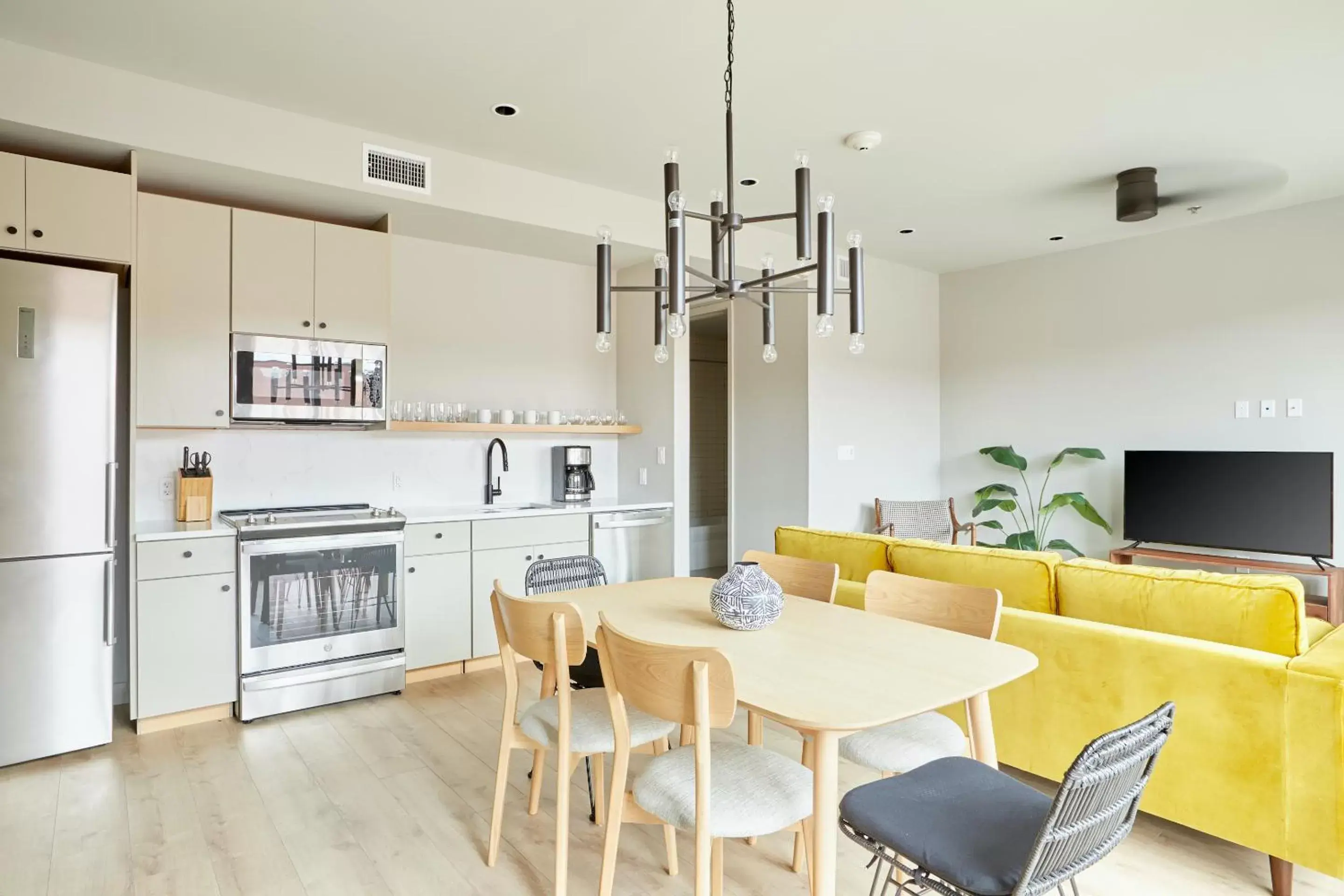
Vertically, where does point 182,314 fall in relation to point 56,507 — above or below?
above

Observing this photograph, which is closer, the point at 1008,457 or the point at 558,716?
the point at 558,716

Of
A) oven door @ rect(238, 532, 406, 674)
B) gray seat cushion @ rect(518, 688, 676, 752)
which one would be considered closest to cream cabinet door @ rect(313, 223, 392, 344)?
oven door @ rect(238, 532, 406, 674)

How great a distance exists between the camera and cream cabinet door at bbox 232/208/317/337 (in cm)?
346

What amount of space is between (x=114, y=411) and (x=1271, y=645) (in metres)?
4.14

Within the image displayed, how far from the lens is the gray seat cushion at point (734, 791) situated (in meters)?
1.64

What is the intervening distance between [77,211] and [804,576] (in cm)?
316

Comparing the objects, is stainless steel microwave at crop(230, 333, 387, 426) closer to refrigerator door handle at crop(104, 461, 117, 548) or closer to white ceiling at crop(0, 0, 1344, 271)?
refrigerator door handle at crop(104, 461, 117, 548)

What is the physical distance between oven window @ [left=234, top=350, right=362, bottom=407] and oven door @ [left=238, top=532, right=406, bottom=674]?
2.20 feet

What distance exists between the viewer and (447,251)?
454cm

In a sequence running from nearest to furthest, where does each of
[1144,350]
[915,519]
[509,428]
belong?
1. [509,428]
2. [1144,350]
3. [915,519]

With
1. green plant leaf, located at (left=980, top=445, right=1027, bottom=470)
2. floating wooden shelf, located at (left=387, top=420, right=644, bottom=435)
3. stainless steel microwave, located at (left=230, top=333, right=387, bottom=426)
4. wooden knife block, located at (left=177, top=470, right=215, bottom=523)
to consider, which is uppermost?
stainless steel microwave, located at (left=230, top=333, right=387, bottom=426)

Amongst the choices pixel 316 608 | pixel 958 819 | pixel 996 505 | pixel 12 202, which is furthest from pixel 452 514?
pixel 996 505

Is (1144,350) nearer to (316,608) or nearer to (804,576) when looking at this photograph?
(804,576)

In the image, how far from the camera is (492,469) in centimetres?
467
